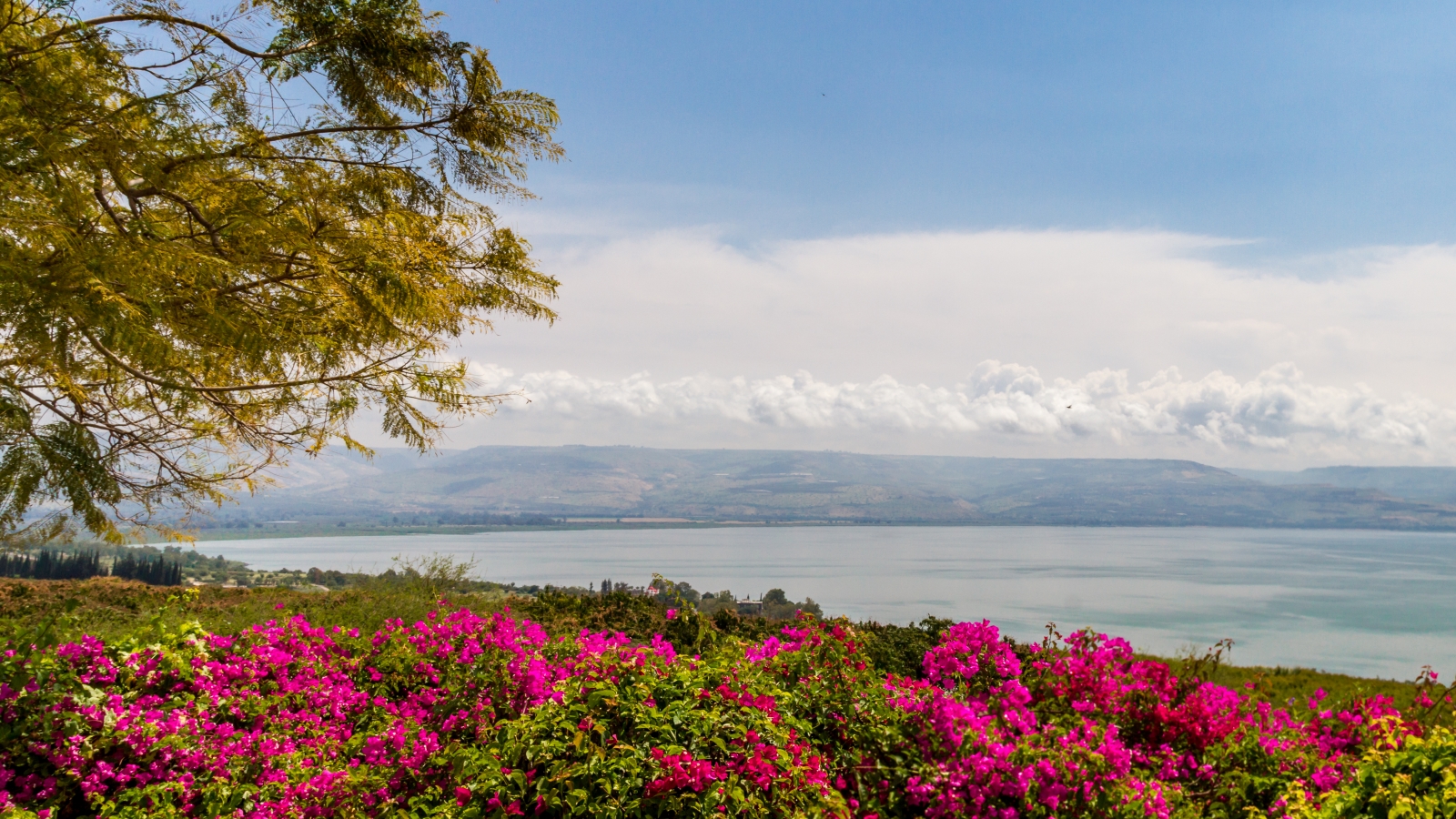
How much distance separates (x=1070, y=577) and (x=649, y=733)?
5099 cm

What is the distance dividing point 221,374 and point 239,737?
15.1 ft

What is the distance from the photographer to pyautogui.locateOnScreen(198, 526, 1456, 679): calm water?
Answer: 2647 centimetres

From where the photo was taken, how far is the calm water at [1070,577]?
86.8 feet

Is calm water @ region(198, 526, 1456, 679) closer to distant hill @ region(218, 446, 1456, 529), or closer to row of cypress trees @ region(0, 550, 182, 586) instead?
row of cypress trees @ region(0, 550, 182, 586)

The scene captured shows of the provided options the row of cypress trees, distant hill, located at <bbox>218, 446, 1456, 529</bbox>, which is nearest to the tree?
the row of cypress trees

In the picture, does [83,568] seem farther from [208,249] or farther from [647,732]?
[647,732]

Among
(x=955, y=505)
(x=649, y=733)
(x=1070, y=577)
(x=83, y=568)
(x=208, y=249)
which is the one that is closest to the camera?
(x=649, y=733)

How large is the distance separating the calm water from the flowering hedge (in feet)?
15.4

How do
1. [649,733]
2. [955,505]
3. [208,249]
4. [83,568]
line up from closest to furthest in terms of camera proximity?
[649,733]
[208,249]
[83,568]
[955,505]

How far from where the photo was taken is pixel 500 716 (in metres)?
3.57

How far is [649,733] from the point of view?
109 inches

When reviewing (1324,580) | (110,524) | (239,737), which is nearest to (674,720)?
(239,737)

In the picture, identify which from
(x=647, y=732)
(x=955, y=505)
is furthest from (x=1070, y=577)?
(x=955, y=505)

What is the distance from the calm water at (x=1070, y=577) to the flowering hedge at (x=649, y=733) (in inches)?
185
